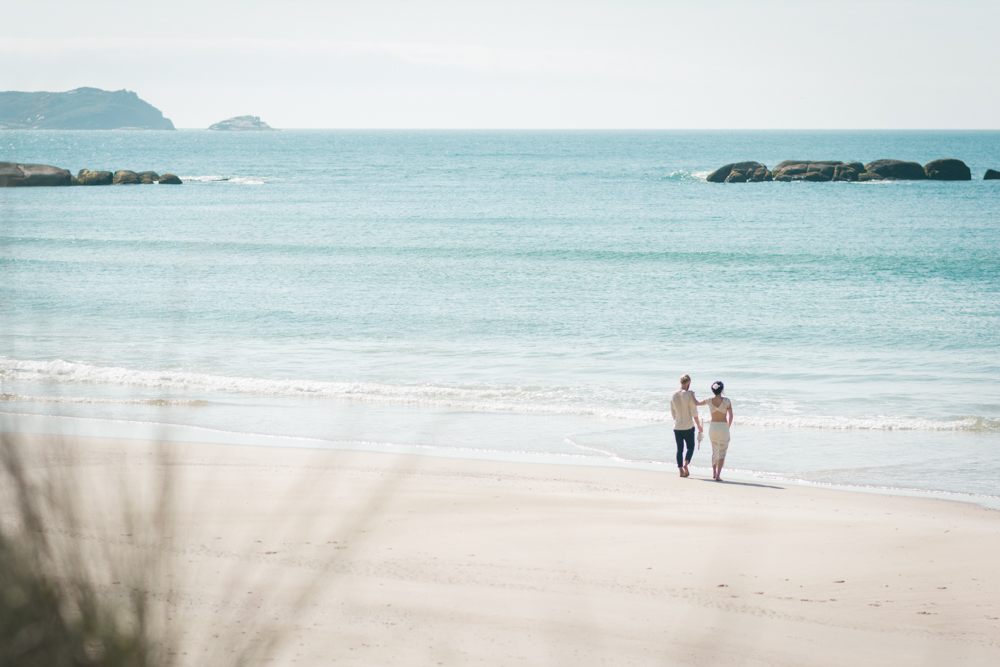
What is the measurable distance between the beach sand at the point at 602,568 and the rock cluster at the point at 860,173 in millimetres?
65491

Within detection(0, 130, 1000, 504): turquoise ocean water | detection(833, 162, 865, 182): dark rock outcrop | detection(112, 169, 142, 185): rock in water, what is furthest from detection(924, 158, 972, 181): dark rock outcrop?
detection(112, 169, 142, 185): rock in water

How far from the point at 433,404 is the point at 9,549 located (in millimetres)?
13182

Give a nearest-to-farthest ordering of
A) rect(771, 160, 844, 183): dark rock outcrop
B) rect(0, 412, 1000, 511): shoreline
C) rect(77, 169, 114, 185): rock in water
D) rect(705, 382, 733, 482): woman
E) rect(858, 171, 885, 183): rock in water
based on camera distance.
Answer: rect(0, 412, 1000, 511): shoreline, rect(705, 382, 733, 482): woman, rect(77, 169, 114, 185): rock in water, rect(858, 171, 885, 183): rock in water, rect(771, 160, 844, 183): dark rock outcrop

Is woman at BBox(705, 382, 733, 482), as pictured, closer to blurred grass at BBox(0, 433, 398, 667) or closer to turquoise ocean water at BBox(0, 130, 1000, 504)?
turquoise ocean water at BBox(0, 130, 1000, 504)

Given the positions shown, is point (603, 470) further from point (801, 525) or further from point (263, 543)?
point (263, 543)

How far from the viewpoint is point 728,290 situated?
1009 inches

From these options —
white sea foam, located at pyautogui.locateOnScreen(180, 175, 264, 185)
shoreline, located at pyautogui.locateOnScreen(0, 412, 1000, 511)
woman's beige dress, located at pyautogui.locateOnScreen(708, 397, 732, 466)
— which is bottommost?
shoreline, located at pyautogui.locateOnScreen(0, 412, 1000, 511)

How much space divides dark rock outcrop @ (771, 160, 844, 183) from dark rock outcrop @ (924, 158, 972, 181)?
748 cm

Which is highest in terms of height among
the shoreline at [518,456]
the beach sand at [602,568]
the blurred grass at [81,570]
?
the blurred grass at [81,570]

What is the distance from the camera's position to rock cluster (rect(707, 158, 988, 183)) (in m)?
69.8

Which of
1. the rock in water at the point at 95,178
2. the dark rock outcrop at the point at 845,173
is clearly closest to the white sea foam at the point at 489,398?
the rock in water at the point at 95,178

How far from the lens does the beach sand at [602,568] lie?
5742 mm

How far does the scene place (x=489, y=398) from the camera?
48.7 ft

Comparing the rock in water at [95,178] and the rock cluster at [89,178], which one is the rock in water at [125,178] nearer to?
the rock cluster at [89,178]
